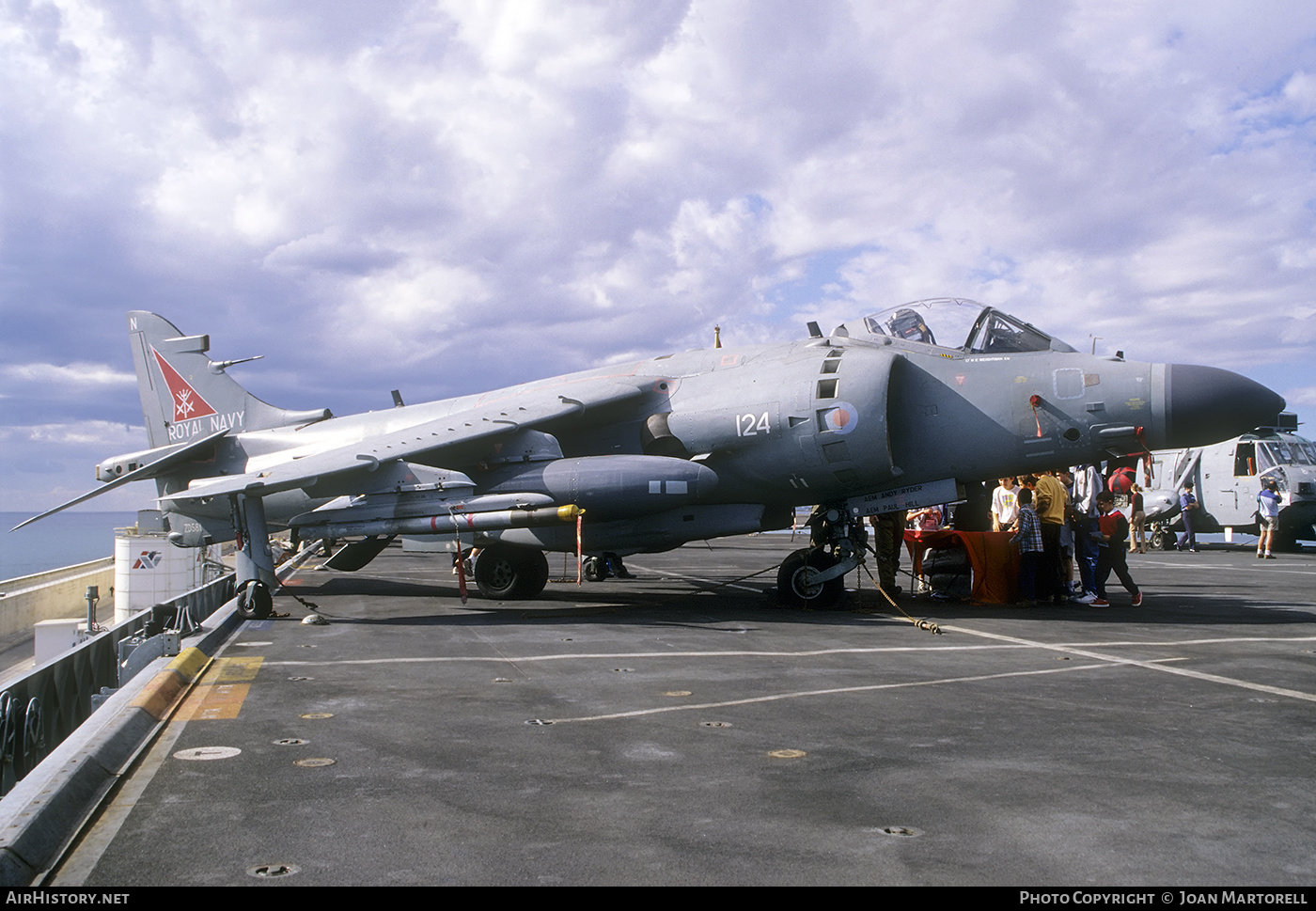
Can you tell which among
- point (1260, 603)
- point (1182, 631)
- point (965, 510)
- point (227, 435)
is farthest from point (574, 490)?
point (1260, 603)

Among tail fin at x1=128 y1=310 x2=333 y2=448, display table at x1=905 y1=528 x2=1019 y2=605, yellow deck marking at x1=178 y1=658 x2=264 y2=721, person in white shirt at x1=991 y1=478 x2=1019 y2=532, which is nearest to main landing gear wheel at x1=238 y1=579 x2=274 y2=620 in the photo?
yellow deck marking at x1=178 y1=658 x2=264 y2=721

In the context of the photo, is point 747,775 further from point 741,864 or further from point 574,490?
point 574,490

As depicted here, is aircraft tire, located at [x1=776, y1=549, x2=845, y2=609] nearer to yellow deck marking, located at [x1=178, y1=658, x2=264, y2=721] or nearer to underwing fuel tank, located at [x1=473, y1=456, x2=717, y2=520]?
underwing fuel tank, located at [x1=473, y1=456, x2=717, y2=520]

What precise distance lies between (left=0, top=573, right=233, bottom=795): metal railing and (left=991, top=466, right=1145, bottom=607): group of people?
10.4 metres

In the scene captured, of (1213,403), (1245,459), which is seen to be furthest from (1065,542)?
(1245,459)

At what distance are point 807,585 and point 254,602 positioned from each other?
22.3 ft

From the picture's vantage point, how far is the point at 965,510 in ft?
42.6

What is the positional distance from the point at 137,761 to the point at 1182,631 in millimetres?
9488

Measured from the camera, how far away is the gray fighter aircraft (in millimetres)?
10391

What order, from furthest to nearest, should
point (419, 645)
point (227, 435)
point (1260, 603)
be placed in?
point (227, 435) → point (1260, 603) → point (419, 645)

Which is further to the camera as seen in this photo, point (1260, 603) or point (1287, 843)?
point (1260, 603)

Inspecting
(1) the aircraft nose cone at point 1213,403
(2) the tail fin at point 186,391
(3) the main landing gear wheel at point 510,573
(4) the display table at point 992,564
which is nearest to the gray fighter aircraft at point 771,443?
(1) the aircraft nose cone at point 1213,403

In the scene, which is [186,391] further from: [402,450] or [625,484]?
[625,484]

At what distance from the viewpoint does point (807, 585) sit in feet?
38.7
